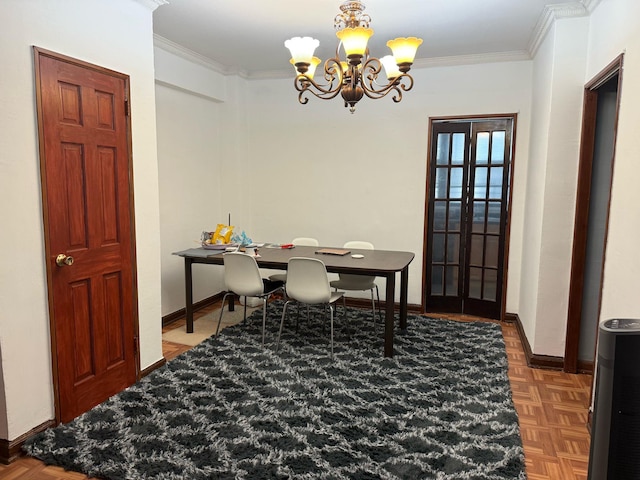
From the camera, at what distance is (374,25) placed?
3666mm

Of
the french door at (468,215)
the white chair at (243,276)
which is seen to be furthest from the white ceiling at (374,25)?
the white chair at (243,276)

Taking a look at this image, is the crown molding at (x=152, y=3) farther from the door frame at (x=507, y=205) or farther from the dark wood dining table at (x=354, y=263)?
the door frame at (x=507, y=205)

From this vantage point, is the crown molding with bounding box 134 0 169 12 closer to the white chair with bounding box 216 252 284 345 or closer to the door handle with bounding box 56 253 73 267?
the door handle with bounding box 56 253 73 267

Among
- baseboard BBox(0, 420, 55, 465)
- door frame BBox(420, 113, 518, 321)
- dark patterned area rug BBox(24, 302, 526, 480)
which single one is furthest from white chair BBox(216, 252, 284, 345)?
door frame BBox(420, 113, 518, 321)

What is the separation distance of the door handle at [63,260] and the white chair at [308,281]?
157 cm

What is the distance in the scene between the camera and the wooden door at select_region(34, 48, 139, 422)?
2445mm

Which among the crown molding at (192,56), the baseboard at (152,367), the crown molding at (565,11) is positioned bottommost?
the baseboard at (152,367)

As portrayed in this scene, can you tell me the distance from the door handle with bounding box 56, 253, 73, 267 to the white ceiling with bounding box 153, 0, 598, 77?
1.93 metres

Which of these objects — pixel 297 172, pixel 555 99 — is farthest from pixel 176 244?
pixel 555 99

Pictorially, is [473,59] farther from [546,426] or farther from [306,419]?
[306,419]

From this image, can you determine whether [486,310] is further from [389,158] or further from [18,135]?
[18,135]

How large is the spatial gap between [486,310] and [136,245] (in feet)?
11.7

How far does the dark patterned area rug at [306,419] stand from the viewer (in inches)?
87.7

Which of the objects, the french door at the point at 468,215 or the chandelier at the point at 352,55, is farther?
the french door at the point at 468,215
